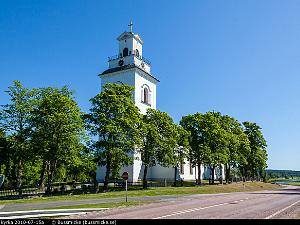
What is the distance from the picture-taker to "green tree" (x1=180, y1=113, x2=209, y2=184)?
156 feet

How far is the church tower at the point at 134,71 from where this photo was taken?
50.9 metres

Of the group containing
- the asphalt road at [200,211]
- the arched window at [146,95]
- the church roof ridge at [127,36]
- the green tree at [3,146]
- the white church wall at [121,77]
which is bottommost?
the asphalt road at [200,211]

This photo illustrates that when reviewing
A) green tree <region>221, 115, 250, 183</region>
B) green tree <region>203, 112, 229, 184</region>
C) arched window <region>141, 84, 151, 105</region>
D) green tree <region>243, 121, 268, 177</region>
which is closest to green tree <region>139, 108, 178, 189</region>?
green tree <region>203, 112, 229, 184</region>

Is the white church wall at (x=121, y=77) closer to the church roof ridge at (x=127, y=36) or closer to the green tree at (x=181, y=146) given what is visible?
the church roof ridge at (x=127, y=36)

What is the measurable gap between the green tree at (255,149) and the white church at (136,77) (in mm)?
22626

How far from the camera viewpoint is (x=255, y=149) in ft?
239

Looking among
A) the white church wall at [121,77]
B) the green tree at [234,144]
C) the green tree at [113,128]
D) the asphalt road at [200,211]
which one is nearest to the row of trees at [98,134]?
the green tree at [113,128]

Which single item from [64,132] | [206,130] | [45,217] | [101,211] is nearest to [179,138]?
[206,130]

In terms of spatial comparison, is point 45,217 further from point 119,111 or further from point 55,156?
point 119,111

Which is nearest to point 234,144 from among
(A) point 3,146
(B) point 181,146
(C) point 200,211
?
(B) point 181,146

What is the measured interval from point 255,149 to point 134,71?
3930cm

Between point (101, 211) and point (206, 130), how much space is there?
34.2m

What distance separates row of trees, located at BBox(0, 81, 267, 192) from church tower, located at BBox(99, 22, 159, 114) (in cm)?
813

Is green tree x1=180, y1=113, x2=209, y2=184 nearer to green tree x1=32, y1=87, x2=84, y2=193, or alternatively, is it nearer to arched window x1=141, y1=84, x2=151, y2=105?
arched window x1=141, y1=84, x2=151, y2=105
